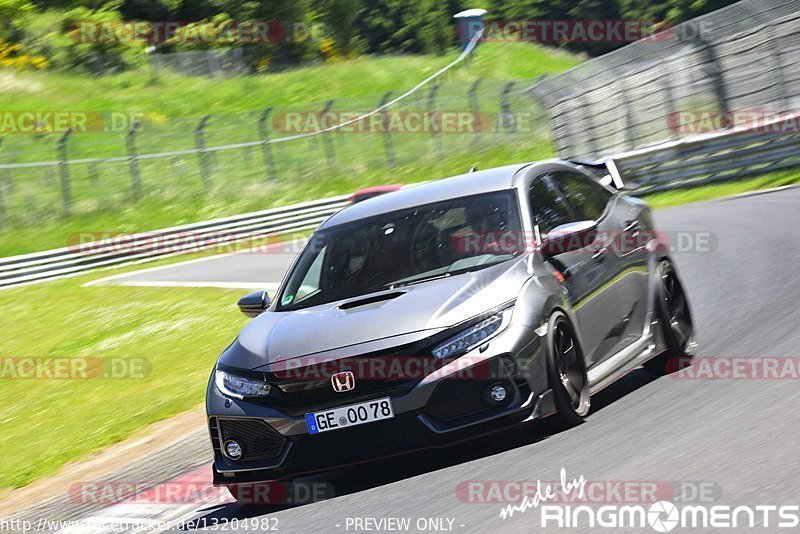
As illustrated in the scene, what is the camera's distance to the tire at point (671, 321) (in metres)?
8.30

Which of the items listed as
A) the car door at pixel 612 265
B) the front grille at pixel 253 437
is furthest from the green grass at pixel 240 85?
the front grille at pixel 253 437

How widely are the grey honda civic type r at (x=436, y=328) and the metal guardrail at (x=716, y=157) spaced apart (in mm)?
14195

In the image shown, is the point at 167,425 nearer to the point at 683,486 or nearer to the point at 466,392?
the point at 466,392

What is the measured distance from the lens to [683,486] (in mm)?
5312

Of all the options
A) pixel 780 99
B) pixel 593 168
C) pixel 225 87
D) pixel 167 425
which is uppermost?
pixel 593 168

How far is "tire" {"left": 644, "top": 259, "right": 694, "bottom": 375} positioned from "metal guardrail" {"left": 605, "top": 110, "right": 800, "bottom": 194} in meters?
13.3

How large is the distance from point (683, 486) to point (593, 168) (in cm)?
431

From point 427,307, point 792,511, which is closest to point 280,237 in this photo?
point 427,307

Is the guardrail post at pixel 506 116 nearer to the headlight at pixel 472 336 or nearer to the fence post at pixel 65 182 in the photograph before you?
the fence post at pixel 65 182

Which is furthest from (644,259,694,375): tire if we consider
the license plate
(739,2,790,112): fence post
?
(739,2,790,112): fence post

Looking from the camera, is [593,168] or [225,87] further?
[225,87]

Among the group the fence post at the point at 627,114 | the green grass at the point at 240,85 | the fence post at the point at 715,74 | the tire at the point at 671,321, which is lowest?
Answer: the green grass at the point at 240,85

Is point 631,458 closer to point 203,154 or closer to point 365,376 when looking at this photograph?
point 365,376

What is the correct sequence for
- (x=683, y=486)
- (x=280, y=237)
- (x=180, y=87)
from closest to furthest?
(x=683, y=486), (x=280, y=237), (x=180, y=87)
